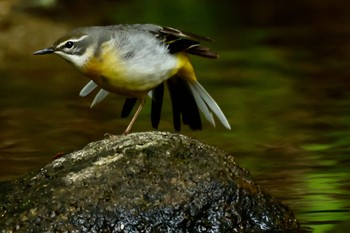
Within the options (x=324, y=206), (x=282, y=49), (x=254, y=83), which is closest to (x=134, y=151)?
(x=324, y=206)

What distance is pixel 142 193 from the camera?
682 centimetres

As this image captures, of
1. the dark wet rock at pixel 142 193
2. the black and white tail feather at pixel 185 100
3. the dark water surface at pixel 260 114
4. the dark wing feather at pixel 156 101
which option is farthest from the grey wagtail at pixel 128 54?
the dark water surface at pixel 260 114

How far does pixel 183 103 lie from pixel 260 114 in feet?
9.91

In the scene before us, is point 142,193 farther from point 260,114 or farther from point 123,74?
point 260,114

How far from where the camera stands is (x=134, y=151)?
7.02 m

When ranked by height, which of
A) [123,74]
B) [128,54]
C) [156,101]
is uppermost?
[128,54]

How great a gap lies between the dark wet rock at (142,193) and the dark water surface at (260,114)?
32.5 inches

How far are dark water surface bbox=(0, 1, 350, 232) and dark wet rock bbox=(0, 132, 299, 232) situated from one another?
2.71ft

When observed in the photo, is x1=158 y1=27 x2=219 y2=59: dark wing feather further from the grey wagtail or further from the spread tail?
the spread tail

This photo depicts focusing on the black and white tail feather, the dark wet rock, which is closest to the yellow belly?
the dark wet rock

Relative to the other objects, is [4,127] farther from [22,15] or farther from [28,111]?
[22,15]

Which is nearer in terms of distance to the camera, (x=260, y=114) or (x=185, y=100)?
(x=185, y=100)

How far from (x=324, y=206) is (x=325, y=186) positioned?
665 mm

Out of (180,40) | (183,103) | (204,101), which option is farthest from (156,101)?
(180,40)
